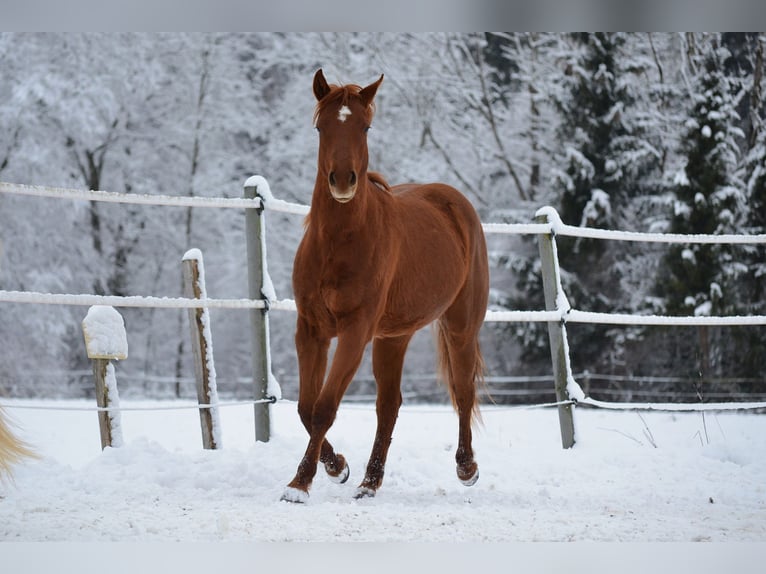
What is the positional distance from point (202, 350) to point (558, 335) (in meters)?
1.66

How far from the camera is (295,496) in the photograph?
2.24 meters

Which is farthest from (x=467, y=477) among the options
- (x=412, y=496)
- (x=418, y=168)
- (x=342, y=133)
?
(x=418, y=168)

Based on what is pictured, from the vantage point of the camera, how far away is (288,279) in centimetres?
1005

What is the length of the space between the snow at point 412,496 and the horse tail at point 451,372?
0.28 m

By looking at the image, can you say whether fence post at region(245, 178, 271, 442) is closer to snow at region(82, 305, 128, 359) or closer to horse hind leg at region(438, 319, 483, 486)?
snow at region(82, 305, 128, 359)

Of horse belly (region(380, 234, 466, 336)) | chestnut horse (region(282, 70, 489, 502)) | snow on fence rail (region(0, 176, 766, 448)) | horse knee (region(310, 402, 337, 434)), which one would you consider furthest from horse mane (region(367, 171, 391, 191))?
horse knee (region(310, 402, 337, 434))

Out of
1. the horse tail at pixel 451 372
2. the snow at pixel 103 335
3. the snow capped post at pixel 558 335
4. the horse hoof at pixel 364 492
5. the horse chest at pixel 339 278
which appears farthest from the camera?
the snow capped post at pixel 558 335

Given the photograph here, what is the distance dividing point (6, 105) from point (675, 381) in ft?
26.6

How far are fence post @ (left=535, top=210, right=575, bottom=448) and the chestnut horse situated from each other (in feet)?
2.96

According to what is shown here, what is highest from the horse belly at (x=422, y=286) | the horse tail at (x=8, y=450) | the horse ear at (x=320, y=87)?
the horse ear at (x=320, y=87)

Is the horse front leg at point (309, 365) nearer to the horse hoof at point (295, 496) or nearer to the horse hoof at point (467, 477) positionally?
the horse hoof at point (295, 496)

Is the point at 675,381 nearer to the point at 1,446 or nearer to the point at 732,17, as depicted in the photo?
the point at 732,17

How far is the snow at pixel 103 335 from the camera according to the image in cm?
287

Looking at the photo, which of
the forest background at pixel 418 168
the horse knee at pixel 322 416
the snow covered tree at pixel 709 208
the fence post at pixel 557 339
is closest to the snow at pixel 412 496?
the fence post at pixel 557 339
